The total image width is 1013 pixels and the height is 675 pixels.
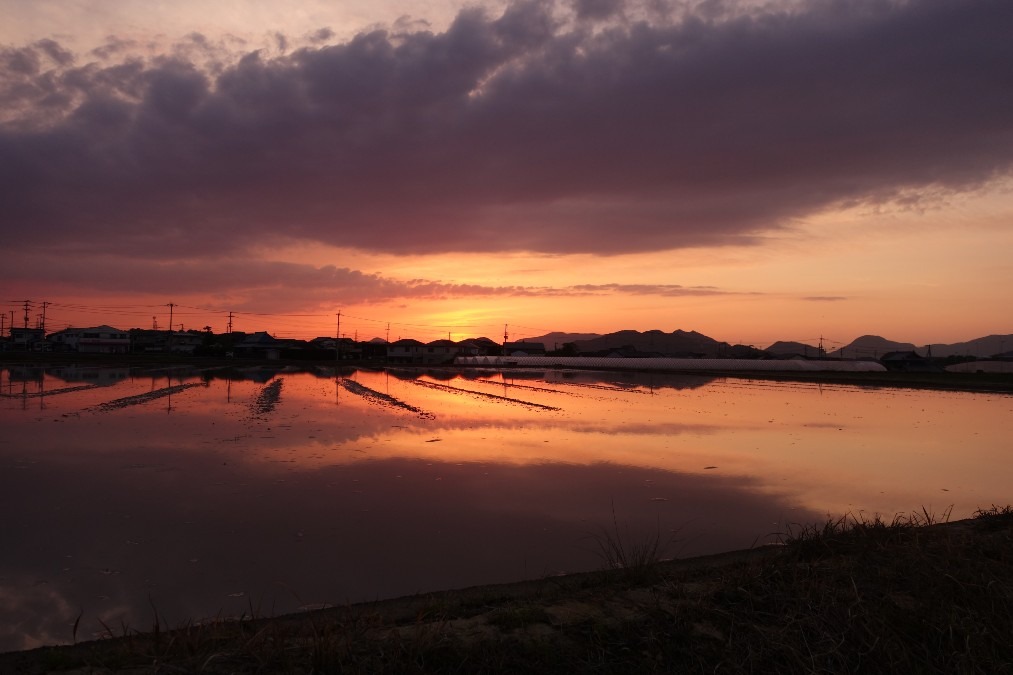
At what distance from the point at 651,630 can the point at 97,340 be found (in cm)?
12014

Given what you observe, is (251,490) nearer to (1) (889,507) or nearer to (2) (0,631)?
(2) (0,631)

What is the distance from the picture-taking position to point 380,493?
34.4ft

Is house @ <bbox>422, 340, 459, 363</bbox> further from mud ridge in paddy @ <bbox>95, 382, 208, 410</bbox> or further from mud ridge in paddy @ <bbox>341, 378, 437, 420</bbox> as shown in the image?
mud ridge in paddy @ <bbox>95, 382, 208, 410</bbox>

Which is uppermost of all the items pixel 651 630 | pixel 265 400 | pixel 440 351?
pixel 440 351

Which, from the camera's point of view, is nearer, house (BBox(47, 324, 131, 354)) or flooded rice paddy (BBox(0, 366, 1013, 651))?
flooded rice paddy (BBox(0, 366, 1013, 651))

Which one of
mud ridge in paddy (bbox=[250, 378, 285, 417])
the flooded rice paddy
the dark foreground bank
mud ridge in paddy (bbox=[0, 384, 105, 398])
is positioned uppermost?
the dark foreground bank

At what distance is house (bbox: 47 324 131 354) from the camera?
339 feet

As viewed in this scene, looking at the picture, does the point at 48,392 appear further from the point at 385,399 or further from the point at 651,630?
the point at 651,630

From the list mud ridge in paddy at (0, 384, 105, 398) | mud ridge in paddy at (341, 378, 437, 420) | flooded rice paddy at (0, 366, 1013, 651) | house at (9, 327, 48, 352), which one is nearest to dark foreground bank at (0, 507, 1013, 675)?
flooded rice paddy at (0, 366, 1013, 651)

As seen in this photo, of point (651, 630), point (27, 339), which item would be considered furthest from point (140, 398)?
point (27, 339)

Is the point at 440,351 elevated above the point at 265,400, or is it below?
above

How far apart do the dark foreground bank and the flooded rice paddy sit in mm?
1136

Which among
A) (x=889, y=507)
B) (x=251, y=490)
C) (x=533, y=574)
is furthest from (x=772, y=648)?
(x=251, y=490)

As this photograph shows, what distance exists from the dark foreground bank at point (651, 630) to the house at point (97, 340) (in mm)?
114740
